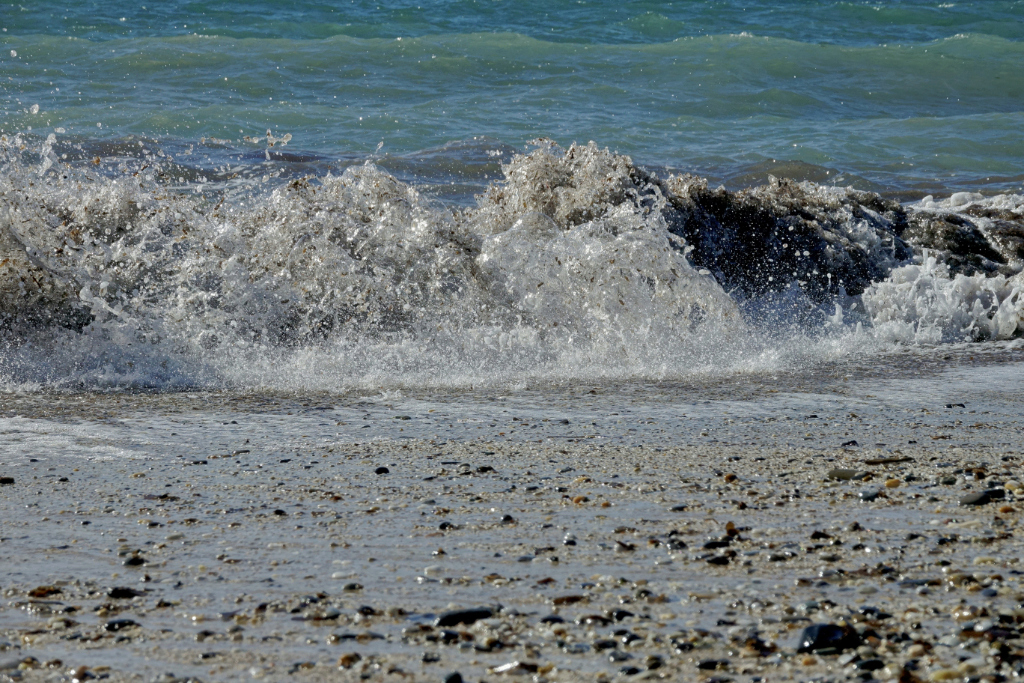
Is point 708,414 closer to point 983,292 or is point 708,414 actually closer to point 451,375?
point 451,375

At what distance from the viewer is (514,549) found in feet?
6.97

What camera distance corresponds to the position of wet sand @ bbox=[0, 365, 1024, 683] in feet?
5.41

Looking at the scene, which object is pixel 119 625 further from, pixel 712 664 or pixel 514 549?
pixel 712 664

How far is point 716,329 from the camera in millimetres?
4422

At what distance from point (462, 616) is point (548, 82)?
11.5 meters

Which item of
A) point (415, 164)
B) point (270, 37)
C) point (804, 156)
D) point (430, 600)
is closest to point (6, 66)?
point (270, 37)

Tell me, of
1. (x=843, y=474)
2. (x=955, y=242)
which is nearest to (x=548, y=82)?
(x=955, y=242)

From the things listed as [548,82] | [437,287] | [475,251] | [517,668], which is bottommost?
[517,668]

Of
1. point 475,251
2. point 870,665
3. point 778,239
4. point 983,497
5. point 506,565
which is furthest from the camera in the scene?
point 778,239

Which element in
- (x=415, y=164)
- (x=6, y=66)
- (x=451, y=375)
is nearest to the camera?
(x=451, y=375)

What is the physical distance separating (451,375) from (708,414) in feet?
3.35

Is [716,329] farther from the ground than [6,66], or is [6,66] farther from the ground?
[6,66]

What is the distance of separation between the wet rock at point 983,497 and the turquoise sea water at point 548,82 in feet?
20.4

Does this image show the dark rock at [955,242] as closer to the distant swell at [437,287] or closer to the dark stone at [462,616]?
the distant swell at [437,287]
